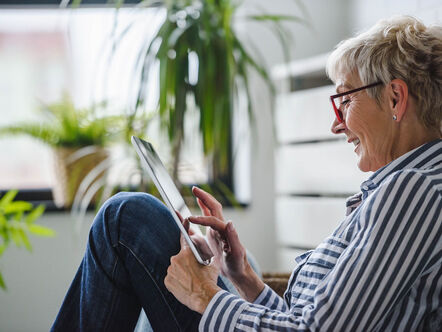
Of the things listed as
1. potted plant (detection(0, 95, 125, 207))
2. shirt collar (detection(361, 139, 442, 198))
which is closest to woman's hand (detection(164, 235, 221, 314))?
shirt collar (detection(361, 139, 442, 198))

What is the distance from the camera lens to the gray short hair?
113cm

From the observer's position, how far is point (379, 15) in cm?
259

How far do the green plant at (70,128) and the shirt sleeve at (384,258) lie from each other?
189 centimetres

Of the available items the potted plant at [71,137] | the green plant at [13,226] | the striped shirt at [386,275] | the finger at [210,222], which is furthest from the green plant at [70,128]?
the striped shirt at [386,275]

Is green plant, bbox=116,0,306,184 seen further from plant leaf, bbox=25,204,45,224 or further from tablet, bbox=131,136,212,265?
tablet, bbox=131,136,212,265

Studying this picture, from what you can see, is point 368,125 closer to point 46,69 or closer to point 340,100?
point 340,100

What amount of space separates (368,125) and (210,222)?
0.35 meters

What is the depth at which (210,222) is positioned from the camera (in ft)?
3.98

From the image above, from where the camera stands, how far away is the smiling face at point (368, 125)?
1.17 meters

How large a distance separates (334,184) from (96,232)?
126 cm

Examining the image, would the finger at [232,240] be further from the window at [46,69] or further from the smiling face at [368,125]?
the window at [46,69]

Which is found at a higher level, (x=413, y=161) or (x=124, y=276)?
(x=413, y=161)

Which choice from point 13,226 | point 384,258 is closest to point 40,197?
point 13,226

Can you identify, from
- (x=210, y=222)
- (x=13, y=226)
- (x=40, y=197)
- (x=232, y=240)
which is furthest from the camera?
(x=40, y=197)
